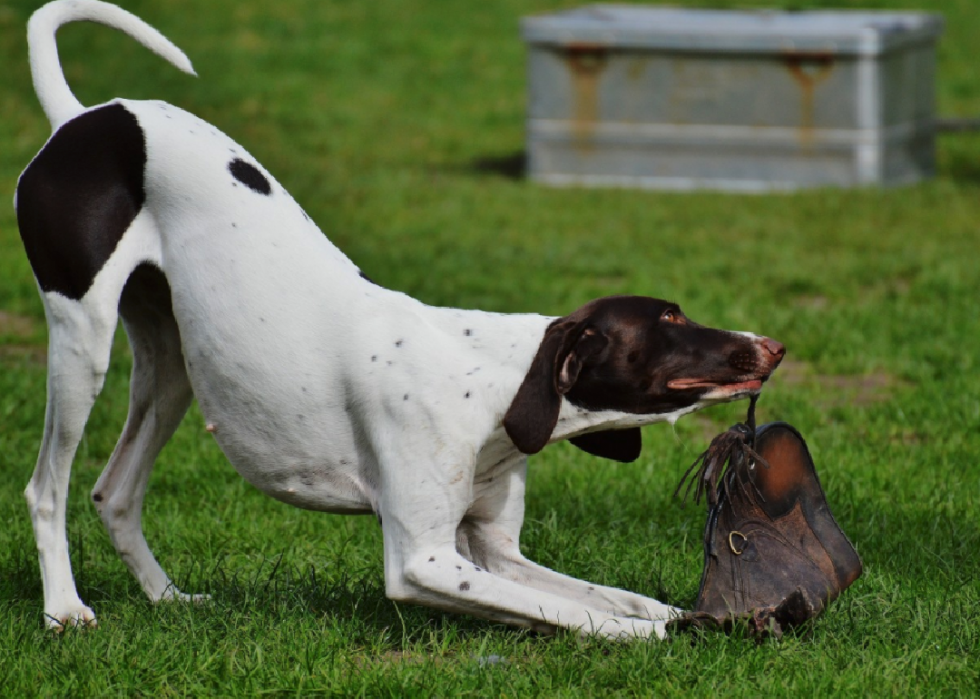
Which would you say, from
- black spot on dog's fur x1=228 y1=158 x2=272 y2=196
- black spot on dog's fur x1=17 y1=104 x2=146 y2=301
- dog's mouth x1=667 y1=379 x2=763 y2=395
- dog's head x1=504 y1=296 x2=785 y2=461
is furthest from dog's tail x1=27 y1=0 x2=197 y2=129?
dog's mouth x1=667 y1=379 x2=763 y2=395

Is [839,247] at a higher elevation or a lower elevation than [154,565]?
lower

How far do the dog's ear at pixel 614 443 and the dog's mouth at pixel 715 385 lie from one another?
27 centimetres

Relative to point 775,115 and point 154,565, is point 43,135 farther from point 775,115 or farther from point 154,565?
point 154,565

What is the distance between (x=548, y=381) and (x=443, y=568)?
1.70 feet

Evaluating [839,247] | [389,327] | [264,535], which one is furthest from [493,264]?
[389,327]

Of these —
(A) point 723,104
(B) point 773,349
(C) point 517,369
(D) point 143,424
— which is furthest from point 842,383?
(A) point 723,104

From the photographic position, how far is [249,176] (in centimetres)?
391

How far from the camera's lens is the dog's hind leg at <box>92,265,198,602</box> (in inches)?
164

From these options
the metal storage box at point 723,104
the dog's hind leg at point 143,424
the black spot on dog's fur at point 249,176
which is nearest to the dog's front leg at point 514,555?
the dog's hind leg at point 143,424

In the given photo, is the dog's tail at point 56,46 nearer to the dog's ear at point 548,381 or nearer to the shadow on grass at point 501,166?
the dog's ear at point 548,381

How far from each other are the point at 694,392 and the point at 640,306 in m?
0.25

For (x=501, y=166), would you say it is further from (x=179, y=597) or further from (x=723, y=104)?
(x=179, y=597)

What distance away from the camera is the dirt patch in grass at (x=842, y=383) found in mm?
6422

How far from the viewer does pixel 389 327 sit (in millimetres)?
3705
